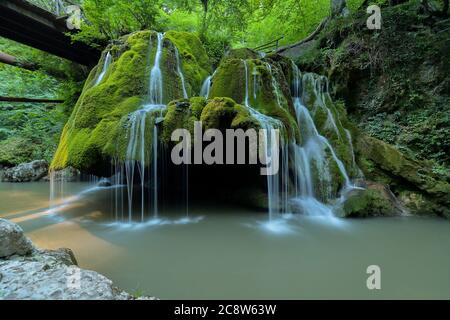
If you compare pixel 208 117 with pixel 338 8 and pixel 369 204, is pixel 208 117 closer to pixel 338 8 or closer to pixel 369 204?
pixel 369 204

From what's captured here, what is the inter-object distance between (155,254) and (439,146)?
24.5 feet

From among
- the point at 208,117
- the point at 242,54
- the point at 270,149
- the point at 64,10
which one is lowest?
the point at 270,149

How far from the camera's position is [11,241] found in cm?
262

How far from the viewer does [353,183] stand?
6.52 m

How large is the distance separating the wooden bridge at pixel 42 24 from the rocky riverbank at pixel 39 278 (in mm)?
9132

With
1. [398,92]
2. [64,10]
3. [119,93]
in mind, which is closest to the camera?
[119,93]

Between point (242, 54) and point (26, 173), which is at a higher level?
point (242, 54)

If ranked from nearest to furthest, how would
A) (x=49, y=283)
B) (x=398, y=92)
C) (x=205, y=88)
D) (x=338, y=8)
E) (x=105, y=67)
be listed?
1. (x=49, y=283)
2. (x=105, y=67)
3. (x=205, y=88)
4. (x=398, y=92)
5. (x=338, y=8)

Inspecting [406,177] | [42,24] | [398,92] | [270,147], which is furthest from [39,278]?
[42,24]

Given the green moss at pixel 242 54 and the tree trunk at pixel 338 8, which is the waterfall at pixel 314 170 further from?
the tree trunk at pixel 338 8

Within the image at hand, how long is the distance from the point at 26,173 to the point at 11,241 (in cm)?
1021

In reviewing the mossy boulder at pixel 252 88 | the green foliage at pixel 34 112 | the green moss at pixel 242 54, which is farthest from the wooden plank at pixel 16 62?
the mossy boulder at pixel 252 88

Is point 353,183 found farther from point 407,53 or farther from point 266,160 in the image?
point 407,53
